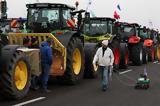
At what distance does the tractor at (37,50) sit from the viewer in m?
11.3

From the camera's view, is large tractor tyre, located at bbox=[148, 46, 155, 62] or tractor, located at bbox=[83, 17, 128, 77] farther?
large tractor tyre, located at bbox=[148, 46, 155, 62]

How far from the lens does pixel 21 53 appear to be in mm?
11805

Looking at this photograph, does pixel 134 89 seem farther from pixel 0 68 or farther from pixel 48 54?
pixel 0 68

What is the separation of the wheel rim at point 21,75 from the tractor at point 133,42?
12912 millimetres

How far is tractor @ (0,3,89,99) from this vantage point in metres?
11.3

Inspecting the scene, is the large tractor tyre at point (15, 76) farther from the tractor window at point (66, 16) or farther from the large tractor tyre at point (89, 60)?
the large tractor tyre at point (89, 60)

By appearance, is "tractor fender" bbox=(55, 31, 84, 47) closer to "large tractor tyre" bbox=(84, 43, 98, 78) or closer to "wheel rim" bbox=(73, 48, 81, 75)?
"wheel rim" bbox=(73, 48, 81, 75)

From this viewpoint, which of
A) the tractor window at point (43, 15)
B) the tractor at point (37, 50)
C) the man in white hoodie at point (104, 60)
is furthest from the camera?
the tractor window at point (43, 15)

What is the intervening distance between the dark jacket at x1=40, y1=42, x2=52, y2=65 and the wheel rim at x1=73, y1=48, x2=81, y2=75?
2183 mm

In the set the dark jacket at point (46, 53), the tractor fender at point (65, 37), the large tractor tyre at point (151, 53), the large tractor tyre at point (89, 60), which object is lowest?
the large tractor tyre at point (151, 53)

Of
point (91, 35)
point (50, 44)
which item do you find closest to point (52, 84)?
point (50, 44)

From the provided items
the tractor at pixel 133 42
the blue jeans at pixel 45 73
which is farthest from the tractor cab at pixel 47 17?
the tractor at pixel 133 42

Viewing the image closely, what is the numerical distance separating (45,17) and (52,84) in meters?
2.28

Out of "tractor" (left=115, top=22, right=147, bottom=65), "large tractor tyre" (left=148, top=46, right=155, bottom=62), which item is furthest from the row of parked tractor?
"large tractor tyre" (left=148, top=46, right=155, bottom=62)
